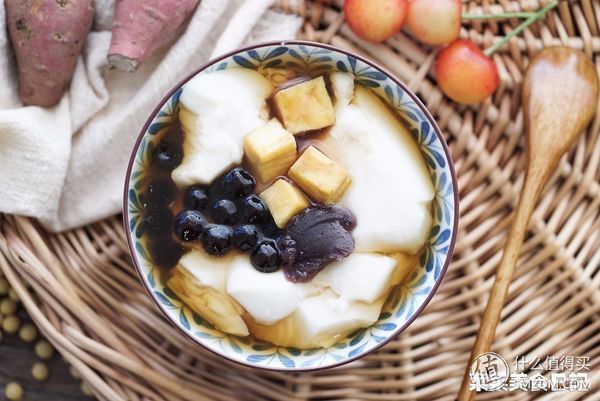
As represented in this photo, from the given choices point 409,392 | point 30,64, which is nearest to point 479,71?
point 409,392

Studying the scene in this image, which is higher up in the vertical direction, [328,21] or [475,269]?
[328,21]

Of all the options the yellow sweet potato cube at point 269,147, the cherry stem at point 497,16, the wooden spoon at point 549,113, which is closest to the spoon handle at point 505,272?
the wooden spoon at point 549,113

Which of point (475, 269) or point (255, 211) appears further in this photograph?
point (475, 269)

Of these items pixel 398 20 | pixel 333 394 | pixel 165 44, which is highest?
pixel 398 20

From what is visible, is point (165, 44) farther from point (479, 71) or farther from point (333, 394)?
point (333, 394)

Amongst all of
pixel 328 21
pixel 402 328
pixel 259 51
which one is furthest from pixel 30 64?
pixel 402 328
